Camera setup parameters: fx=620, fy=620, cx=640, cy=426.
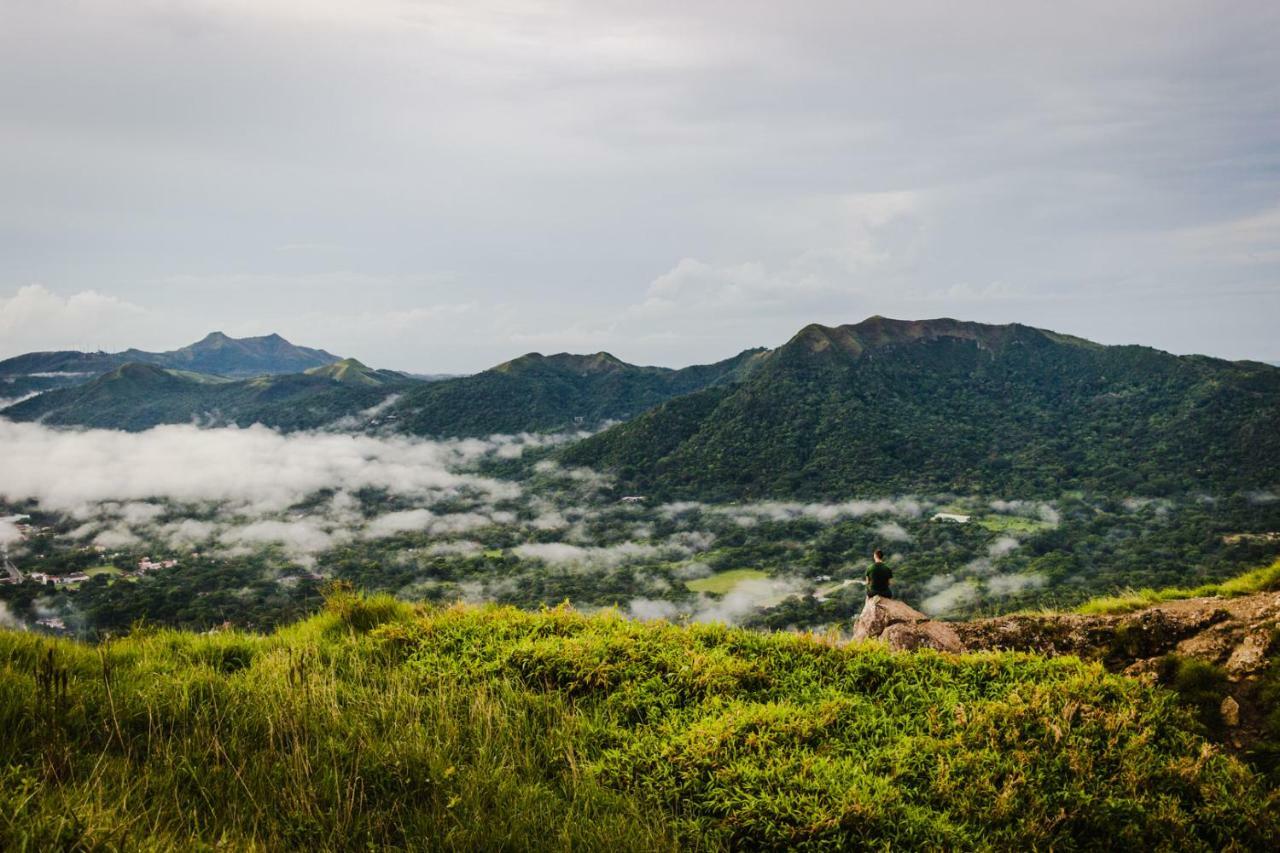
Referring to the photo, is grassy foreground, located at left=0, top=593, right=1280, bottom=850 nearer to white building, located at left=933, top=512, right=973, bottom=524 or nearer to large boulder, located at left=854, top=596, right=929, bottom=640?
large boulder, located at left=854, top=596, right=929, bottom=640

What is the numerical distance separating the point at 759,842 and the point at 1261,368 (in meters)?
205

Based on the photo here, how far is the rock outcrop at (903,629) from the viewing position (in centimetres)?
741

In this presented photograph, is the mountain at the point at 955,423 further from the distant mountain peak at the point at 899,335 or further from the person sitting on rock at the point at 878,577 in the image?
the person sitting on rock at the point at 878,577

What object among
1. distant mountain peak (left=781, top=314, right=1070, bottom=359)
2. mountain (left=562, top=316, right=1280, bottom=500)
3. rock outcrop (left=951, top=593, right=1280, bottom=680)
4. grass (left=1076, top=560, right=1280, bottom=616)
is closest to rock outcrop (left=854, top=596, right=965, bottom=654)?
rock outcrop (left=951, top=593, right=1280, bottom=680)

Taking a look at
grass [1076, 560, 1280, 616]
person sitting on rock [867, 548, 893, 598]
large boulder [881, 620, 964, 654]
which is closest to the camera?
large boulder [881, 620, 964, 654]

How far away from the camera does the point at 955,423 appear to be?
164m

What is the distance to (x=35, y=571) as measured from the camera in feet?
428

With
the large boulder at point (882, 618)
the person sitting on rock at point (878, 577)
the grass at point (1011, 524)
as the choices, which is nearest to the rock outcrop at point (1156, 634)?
the large boulder at point (882, 618)

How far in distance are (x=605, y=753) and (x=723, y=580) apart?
11098 centimetres

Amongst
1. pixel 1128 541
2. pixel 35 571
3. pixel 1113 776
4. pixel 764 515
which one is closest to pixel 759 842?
pixel 1113 776

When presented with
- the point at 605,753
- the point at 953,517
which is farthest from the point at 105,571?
the point at 953,517

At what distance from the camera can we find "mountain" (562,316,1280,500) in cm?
13650

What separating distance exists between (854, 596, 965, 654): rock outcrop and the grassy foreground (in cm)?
115

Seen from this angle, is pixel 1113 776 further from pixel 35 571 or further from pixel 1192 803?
pixel 35 571
